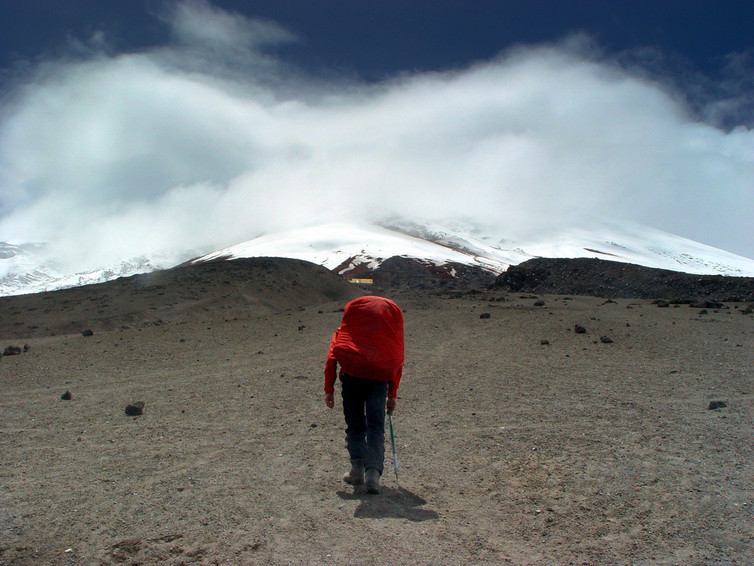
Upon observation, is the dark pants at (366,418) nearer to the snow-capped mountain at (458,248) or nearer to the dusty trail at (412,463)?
the dusty trail at (412,463)

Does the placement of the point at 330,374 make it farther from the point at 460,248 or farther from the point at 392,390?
the point at 460,248

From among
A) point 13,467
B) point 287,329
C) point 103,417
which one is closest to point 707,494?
point 13,467

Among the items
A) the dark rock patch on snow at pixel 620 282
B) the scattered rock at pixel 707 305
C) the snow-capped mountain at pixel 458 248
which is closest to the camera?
→ the scattered rock at pixel 707 305

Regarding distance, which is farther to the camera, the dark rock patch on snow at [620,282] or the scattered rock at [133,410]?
the dark rock patch on snow at [620,282]

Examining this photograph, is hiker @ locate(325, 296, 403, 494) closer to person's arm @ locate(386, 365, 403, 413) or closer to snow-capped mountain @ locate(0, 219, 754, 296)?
person's arm @ locate(386, 365, 403, 413)

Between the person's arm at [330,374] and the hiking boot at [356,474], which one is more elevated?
the person's arm at [330,374]

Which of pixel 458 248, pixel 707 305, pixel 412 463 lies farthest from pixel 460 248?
pixel 412 463

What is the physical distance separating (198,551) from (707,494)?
391 centimetres

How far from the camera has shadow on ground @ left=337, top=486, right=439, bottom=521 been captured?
4723 millimetres

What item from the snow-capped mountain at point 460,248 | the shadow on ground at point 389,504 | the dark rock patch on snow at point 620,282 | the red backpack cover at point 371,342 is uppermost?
the snow-capped mountain at point 460,248

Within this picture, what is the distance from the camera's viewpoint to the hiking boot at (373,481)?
17.0 feet

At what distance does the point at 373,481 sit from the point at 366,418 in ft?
1.95

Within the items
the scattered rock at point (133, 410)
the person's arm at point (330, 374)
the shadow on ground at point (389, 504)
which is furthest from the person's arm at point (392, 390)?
the scattered rock at point (133, 410)

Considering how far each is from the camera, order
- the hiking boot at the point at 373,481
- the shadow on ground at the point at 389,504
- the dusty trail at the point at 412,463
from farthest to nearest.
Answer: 1. the hiking boot at the point at 373,481
2. the shadow on ground at the point at 389,504
3. the dusty trail at the point at 412,463
